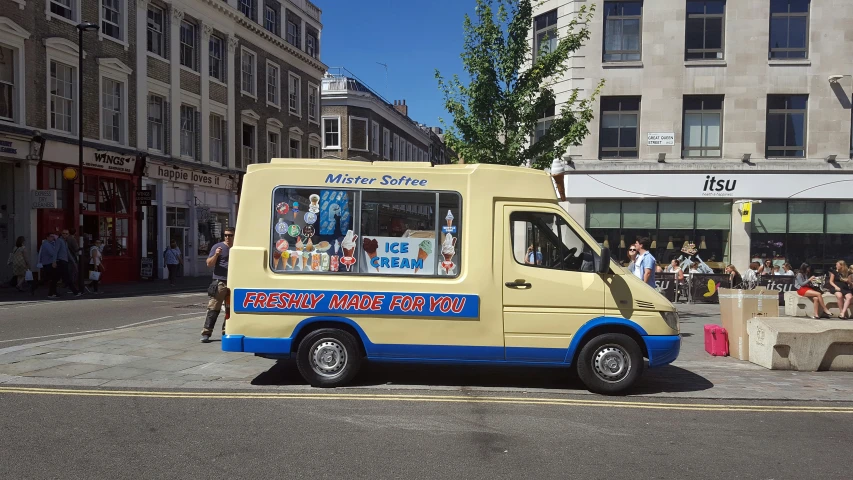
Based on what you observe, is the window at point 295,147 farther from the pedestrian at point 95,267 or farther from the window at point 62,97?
the pedestrian at point 95,267

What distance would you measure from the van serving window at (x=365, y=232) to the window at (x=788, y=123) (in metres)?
19.0

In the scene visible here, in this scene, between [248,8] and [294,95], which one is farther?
[294,95]

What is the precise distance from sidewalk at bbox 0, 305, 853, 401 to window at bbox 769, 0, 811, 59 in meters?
16.5

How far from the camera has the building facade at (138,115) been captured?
67.6 feet

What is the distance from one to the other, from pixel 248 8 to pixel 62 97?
13999 millimetres

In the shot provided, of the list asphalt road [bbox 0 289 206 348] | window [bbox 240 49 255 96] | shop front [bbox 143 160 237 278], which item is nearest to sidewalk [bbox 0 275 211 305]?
asphalt road [bbox 0 289 206 348]

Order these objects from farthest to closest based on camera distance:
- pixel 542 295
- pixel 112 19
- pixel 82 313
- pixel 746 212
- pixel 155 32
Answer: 1. pixel 155 32
2. pixel 112 19
3. pixel 746 212
4. pixel 82 313
5. pixel 542 295

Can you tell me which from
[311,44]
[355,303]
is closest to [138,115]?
[311,44]

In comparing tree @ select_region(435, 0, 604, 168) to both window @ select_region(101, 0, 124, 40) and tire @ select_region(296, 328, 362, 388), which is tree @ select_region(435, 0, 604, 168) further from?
window @ select_region(101, 0, 124, 40)

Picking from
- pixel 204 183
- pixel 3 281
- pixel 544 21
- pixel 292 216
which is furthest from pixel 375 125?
pixel 292 216

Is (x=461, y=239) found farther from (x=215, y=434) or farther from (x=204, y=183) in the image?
(x=204, y=183)

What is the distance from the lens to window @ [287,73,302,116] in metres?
38.1

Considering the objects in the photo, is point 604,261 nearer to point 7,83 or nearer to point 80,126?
point 80,126

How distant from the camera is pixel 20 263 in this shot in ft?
62.3
